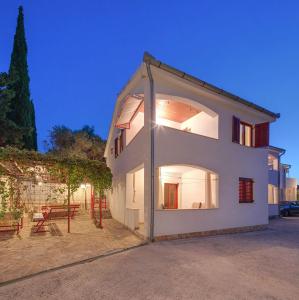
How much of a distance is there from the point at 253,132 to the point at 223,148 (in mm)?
3160

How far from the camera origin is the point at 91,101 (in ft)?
582

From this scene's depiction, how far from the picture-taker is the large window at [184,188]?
43.7ft

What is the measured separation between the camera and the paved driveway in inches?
184

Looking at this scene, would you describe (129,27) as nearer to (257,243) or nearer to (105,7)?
(105,7)

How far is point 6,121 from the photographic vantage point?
1599cm

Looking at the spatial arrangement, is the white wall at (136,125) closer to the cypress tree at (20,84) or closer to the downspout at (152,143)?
the downspout at (152,143)

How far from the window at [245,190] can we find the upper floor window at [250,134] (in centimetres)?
207

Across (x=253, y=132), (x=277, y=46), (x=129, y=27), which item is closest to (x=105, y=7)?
(x=129, y=27)

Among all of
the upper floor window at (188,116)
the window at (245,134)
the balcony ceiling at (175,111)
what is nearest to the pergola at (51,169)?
the upper floor window at (188,116)

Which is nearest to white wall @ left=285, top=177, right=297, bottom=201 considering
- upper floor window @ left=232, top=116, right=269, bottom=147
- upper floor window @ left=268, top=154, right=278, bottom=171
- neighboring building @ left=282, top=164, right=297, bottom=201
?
neighboring building @ left=282, top=164, right=297, bottom=201

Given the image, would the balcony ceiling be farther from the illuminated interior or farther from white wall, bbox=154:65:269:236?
white wall, bbox=154:65:269:236

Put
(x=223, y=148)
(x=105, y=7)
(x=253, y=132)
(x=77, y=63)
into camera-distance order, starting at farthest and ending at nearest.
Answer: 1. (x=77, y=63)
2. (x=105, y=7)
3. (x=253, y=132)
4. (x=223, y=148)

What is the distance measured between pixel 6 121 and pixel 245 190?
1554cm

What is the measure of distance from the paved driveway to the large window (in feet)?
17.1
